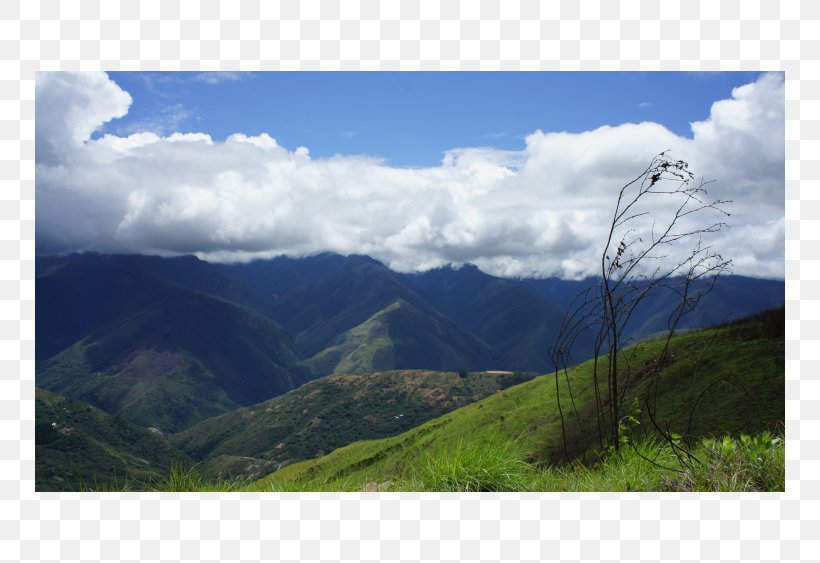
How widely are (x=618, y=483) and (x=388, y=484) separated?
2.84m

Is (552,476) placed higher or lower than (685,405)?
higher

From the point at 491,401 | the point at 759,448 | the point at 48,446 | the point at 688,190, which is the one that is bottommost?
the point at 48,446

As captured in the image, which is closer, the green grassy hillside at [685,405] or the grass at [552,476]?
the grass at [552,476]

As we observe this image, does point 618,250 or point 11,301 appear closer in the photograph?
point 618,250

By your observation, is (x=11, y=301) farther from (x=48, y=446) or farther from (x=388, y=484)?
(x=48, y=446)

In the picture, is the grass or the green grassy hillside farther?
the green grassy hillside

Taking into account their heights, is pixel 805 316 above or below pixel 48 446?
above

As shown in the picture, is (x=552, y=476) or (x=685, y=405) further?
(x=685, y=405)

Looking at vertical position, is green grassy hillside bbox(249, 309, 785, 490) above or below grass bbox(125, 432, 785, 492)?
below

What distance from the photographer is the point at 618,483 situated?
6.46 meters

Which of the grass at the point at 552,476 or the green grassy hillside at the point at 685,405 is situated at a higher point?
the grass at the point at 552,476

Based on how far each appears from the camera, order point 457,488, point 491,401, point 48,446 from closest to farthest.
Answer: point 457,488 < point 491,401 < point 48,446

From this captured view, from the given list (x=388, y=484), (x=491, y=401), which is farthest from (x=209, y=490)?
(x=491, y=401)

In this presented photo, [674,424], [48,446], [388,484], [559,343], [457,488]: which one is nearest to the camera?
[457,488]
